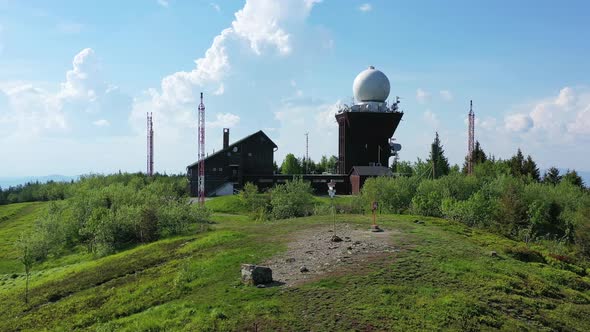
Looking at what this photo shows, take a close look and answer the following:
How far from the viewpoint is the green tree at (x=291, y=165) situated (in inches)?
4162

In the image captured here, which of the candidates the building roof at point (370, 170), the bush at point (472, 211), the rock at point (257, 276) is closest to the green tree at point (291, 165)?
the building roof at point (370, 170)

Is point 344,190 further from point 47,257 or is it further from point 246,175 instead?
point 47,257

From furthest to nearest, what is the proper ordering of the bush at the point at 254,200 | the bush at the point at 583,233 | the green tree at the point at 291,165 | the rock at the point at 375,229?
the green tree at the point at 291,165, the bush at the point at 254,200, the bush at the point at 583,233, the rock at the point at 375,229

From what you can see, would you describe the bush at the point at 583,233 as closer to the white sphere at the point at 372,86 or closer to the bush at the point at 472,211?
the bush at the point at 472,211

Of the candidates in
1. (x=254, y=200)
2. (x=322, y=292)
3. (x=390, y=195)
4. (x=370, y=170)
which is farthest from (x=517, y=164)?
(x=322, y=292)

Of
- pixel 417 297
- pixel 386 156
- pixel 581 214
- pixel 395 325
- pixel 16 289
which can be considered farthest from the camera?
pixel 386 156

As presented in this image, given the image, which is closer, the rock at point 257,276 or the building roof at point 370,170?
the rock at point 257,276

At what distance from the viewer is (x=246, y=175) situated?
8150 cm

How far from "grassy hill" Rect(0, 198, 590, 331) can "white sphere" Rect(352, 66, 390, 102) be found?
49438 mm

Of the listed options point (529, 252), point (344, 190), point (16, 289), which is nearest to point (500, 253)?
point (529, 252)

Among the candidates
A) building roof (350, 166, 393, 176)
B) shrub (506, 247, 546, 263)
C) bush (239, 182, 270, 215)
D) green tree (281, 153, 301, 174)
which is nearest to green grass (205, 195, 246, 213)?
bush (239, 182, 270, 215)

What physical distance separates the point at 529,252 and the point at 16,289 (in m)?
32.0

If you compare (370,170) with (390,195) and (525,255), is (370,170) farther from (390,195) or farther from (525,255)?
(525,255)

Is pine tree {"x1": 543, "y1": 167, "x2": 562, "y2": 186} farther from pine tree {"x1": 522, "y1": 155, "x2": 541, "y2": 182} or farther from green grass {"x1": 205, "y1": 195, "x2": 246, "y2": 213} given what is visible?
Answer: green grass {"x1": 205, "y1": 195, "x2": 246, "y2": 213}
